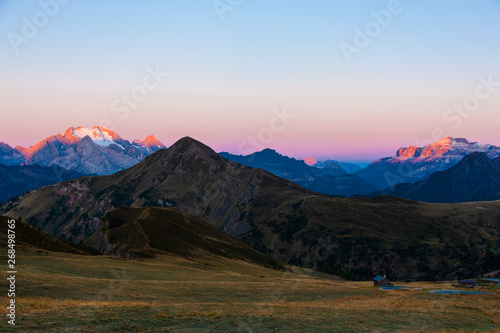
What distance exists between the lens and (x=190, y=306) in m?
47.1

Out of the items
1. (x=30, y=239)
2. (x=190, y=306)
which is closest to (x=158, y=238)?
(x=30, y=239)

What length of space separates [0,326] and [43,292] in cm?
1508

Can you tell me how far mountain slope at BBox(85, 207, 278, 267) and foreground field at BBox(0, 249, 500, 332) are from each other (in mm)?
37304

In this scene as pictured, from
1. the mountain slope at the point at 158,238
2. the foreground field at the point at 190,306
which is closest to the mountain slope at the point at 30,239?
the foreground field at the point at 190,306

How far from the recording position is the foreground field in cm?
3766

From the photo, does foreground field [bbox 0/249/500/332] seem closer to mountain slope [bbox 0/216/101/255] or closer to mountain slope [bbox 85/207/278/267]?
mountain slope [bbox 0/216/101/255]

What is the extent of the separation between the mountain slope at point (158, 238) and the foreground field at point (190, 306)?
37.3 meters

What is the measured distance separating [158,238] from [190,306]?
254 feet

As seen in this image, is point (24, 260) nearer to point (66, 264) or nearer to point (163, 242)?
point (66, 264)

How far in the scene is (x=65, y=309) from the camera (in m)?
39.1

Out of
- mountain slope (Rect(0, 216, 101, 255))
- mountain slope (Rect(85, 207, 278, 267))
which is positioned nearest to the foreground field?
mountain slope (Rect(0, 216, 101, 255))

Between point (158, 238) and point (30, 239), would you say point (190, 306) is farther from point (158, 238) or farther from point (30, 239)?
point (158, 238)

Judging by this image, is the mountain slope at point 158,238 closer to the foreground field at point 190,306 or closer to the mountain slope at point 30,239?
the mountain slope at point 30,239

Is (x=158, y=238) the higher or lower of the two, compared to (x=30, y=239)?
lower
